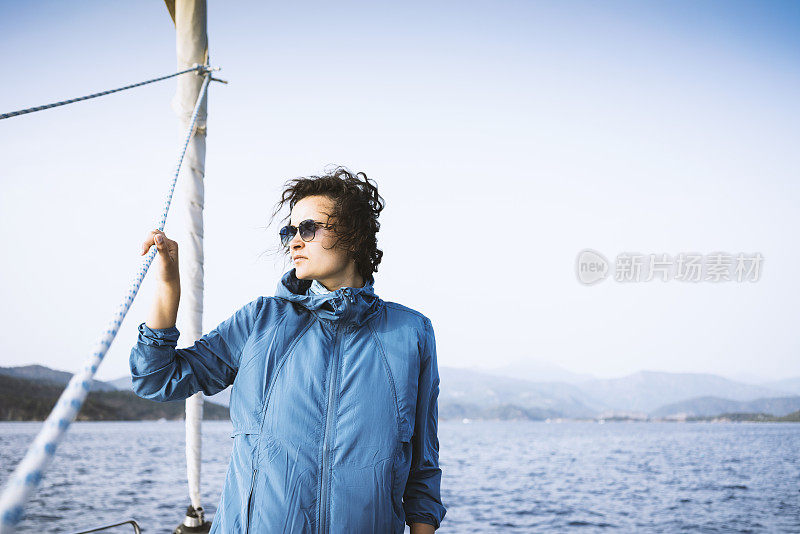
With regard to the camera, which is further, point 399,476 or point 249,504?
point 399,476

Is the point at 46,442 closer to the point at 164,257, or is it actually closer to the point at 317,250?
the point at 164,257

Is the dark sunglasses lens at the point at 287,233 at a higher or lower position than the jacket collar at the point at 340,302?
higher

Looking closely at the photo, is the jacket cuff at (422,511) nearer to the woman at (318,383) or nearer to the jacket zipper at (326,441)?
the woman at (318,383)

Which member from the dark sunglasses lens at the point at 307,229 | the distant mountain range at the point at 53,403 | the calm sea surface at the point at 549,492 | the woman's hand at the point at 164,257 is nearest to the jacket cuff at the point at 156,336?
the woman's hand at the point at 164,257

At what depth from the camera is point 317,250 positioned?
1728 millimetres

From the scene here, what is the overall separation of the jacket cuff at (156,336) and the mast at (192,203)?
124 inches

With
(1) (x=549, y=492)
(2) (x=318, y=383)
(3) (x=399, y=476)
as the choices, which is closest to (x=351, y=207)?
(2) (x=318, y=383)

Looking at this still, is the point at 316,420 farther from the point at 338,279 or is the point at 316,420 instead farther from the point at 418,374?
the point at 338,279

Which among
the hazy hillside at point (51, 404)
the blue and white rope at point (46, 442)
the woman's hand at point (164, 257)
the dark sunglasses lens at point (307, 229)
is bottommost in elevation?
the hazy hillside at point (51, 404)

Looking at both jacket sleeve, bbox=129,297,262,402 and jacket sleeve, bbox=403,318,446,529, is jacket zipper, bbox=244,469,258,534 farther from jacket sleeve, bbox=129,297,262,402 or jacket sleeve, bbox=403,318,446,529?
→ jacket sleeve, bbox=403,318,446,529

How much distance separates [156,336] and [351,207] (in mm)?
687

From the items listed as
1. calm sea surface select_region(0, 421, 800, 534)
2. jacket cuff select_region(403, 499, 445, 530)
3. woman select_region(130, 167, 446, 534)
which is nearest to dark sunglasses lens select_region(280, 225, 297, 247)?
woman select_region(130, 167, 446, 534)

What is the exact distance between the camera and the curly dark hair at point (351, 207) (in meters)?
Result: 1.79

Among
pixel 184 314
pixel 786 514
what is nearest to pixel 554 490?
pixel 786 514
